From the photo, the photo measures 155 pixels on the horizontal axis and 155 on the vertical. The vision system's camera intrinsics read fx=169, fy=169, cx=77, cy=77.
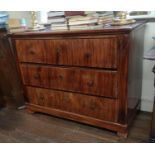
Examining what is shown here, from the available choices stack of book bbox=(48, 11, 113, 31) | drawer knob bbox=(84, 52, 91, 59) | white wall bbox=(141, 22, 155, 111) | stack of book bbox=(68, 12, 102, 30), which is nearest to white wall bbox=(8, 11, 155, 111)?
white wall bbox=(141, 22, 155, 111)

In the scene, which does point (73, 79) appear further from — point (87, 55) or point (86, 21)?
point (86, 21)

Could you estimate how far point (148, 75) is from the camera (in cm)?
165

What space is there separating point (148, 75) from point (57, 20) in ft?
3.32

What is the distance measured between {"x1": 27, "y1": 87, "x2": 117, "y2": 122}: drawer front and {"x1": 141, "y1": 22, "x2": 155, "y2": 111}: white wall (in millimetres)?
527

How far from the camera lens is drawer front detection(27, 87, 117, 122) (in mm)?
1400

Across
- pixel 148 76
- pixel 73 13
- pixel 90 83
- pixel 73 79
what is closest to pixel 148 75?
pixel 148 76

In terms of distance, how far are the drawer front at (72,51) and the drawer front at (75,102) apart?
304mm

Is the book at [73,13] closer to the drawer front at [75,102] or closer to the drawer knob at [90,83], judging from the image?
the drawer knob at [90,83]

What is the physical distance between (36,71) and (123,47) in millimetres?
872

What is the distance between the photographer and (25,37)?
1540 millimetres

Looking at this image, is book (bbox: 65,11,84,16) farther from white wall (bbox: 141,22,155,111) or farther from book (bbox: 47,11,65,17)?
white wall (bbox: 141,22,155,111)

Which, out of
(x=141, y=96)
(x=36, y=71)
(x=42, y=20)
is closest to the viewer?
(x=36, y=71)
